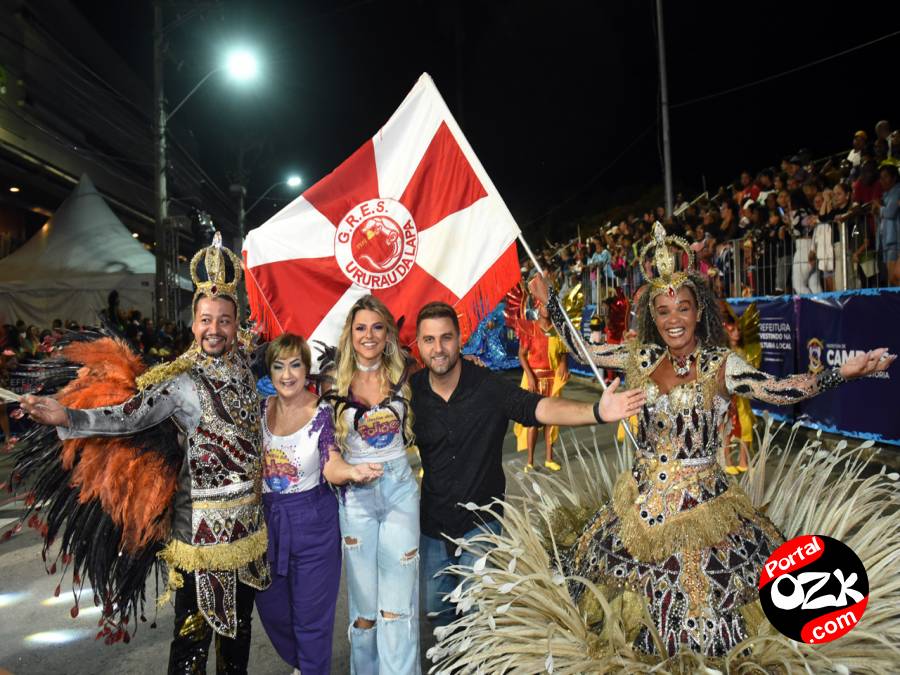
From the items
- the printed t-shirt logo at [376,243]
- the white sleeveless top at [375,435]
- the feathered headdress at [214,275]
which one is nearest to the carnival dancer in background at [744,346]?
the printed t-shirt logo at [376,243]

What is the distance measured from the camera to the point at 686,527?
2.59 metres

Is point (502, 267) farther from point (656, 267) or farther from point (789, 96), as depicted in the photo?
point (789, 96)

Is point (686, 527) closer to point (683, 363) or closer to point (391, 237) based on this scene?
point (683, 363)

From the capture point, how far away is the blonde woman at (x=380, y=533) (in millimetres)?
2992

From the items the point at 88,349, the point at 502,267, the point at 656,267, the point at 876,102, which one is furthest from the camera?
the point at 876,102

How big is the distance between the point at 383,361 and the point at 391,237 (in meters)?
1.15

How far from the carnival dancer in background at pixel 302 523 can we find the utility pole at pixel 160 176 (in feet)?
35.7

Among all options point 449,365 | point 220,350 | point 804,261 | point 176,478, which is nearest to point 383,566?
point 449,365

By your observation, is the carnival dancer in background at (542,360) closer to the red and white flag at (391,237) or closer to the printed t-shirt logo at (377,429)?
the red and white flag at (391,237)

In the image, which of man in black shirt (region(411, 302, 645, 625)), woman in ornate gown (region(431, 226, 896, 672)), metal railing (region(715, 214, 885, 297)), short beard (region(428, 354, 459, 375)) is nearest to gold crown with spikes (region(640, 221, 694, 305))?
woman in ornate gown (region(431, 226, 896, 672))

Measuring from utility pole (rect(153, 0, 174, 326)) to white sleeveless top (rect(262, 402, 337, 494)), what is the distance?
35.7 ft

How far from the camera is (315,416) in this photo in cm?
322

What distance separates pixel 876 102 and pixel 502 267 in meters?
17.9

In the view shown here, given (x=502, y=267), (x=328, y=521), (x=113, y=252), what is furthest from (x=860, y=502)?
(x=113, y=252)
